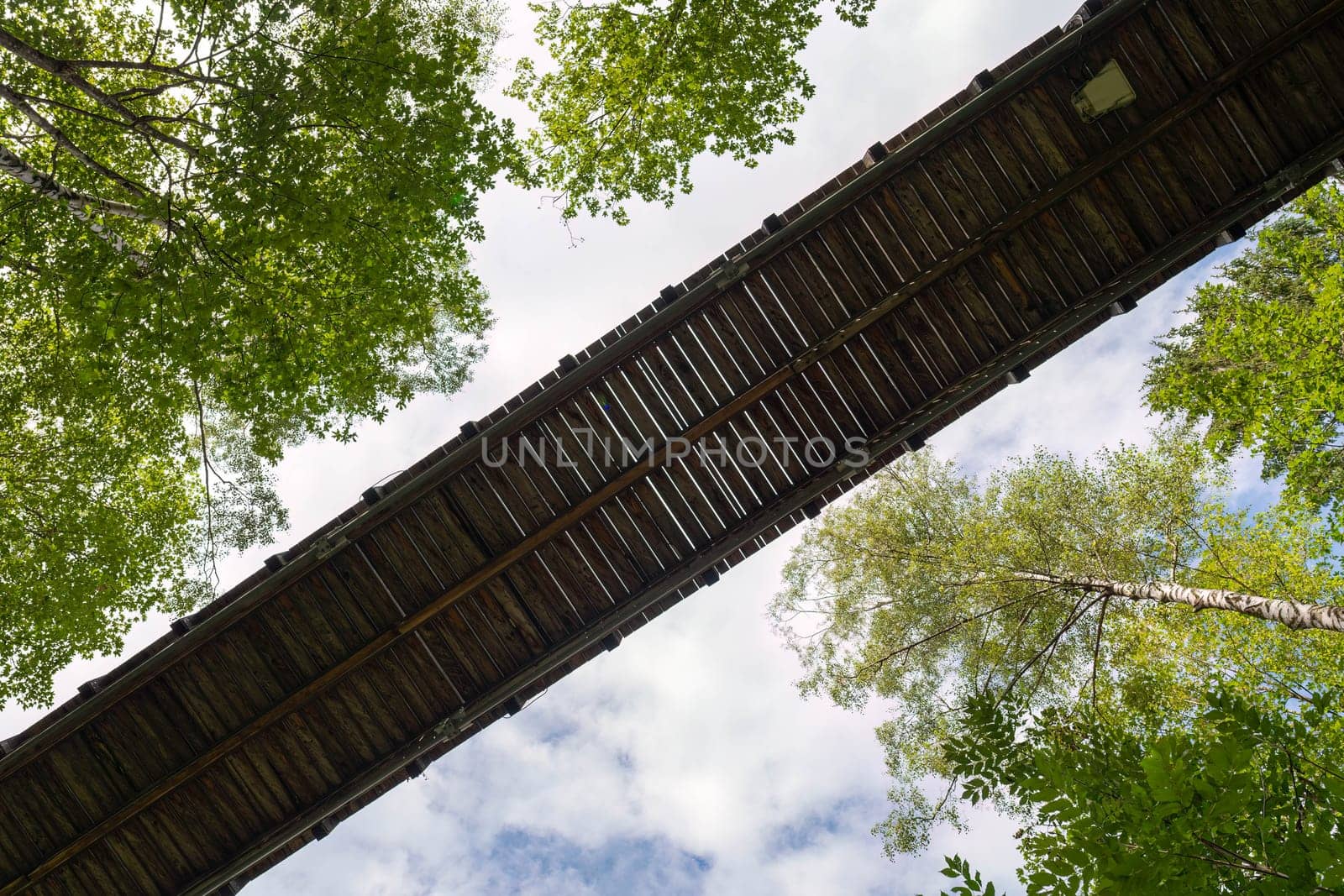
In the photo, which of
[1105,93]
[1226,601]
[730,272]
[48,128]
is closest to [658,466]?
[730,272]

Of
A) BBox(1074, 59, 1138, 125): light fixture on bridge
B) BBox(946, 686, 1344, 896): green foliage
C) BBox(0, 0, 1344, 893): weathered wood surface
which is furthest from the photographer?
BBox(0, 0, 1344, 893): weathered wood surface

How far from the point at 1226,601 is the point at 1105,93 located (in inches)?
254

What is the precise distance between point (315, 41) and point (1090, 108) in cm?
913

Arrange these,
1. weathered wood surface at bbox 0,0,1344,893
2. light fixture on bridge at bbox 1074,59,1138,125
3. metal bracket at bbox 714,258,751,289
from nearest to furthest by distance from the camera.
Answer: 1. light fixture on bridge at bbox 1074,59,1138,125
2. metal bracket at bbox 714,258,751,289
3. weathered wood surface at bbox 0,0,1344,893

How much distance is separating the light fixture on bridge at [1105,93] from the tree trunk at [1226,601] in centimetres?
612

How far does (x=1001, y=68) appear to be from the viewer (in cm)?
821

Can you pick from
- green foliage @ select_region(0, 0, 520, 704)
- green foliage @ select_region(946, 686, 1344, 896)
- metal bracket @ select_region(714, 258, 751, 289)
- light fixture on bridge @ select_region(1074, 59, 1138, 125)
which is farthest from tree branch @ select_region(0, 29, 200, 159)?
light fixture on bridge @ select_region(1074, 59, 1138, 125)

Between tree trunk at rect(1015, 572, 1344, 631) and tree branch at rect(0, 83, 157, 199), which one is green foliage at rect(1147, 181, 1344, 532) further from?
tree branch at rect(0, 83, 157, 199)

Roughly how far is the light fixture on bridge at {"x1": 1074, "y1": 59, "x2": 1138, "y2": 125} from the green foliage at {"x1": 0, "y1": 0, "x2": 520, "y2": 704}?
713cm

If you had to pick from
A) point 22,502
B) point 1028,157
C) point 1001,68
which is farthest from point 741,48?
point 22,502

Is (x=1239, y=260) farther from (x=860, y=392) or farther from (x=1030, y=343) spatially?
(x=860, y=392)

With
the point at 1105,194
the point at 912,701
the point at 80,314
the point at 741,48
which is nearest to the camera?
the point at 80,314

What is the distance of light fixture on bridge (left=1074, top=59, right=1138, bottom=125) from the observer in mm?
7859

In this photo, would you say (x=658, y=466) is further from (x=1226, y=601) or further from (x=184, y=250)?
(x=1226, y=601)
